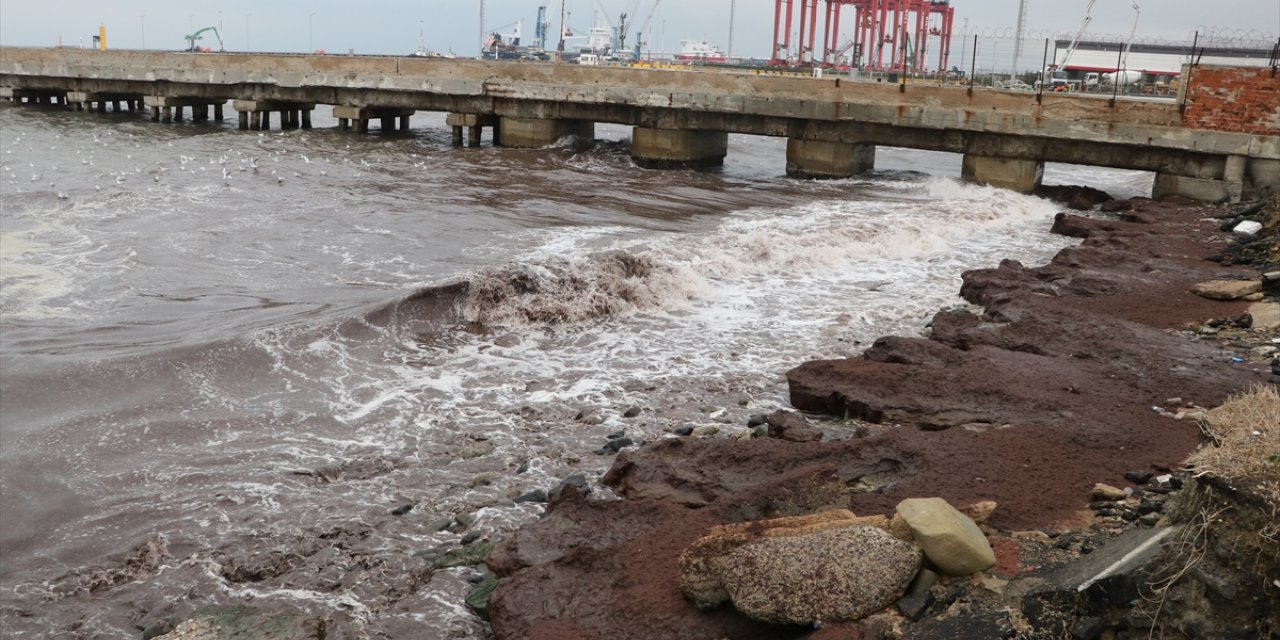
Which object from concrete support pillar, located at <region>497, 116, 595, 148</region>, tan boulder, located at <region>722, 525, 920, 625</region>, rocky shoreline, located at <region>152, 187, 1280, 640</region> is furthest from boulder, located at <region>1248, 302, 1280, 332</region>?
concrete support pillar, located at <region>497, 116, 595, 148</region>

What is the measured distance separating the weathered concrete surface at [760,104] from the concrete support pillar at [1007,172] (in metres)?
0.22

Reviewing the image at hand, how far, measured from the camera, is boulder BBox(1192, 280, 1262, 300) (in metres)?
11.1

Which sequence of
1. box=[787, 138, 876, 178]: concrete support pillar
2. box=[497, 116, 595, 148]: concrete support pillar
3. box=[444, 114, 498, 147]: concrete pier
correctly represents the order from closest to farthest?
box=[787, 138, 876, 178]: concrete support pillar
box=[497, 116, 595, 148]: concrete support pillar
box=[444, 114, 498, 147]: concrete pier

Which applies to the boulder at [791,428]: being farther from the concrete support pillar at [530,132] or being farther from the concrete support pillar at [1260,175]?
the concrete support pillar at [530,132]

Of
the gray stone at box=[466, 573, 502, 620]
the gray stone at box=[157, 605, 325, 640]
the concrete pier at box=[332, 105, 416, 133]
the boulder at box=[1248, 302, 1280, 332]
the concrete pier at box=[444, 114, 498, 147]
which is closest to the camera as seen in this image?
the gray stone at box=[157, 605, 325, 640]

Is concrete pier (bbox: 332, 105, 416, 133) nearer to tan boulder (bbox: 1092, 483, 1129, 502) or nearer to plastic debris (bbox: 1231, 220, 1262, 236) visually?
plastic debris (bbox: 1231, 220, 1262, 236)

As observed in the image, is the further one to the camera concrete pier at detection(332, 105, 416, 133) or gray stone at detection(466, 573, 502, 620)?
concrete pier at detection(332, 105, 416, 133)

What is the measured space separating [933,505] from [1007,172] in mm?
21208

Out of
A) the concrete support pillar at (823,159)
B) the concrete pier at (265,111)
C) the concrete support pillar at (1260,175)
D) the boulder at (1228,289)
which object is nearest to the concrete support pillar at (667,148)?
the concrete support pillar at (823,159)

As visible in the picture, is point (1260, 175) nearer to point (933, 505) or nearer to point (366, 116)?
point (933, 505)

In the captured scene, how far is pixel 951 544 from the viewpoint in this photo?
15.1 feet

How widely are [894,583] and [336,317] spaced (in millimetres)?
7944

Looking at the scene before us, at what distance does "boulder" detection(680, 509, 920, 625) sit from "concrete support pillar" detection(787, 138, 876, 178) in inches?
888

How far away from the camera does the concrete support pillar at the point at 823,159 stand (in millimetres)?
26500
